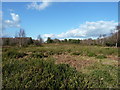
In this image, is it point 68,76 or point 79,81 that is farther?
point 68,76

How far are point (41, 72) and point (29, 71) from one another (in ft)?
1.11

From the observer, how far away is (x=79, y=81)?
2.95m

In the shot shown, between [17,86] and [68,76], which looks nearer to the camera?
[17,86]

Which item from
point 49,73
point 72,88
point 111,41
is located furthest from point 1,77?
point 111,41

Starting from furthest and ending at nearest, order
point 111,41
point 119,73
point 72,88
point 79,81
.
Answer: point 111,41 → point 119,73 → point 79,81 → point 72,88

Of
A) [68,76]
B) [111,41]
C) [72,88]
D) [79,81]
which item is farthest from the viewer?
[111,41]

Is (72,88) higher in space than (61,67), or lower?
lower

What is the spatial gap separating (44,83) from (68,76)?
668mm

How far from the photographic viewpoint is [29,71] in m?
3.35

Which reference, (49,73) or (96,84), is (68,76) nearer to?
(49,73)

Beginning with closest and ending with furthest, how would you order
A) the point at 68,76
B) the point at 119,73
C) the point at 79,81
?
the point at 79,81 → the point at 68,76 → the point at 119,73

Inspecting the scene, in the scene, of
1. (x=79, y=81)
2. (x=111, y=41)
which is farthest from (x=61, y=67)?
(x=111, y=41)

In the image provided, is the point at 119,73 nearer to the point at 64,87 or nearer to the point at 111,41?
the point at 64,87

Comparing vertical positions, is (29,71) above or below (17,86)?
above
